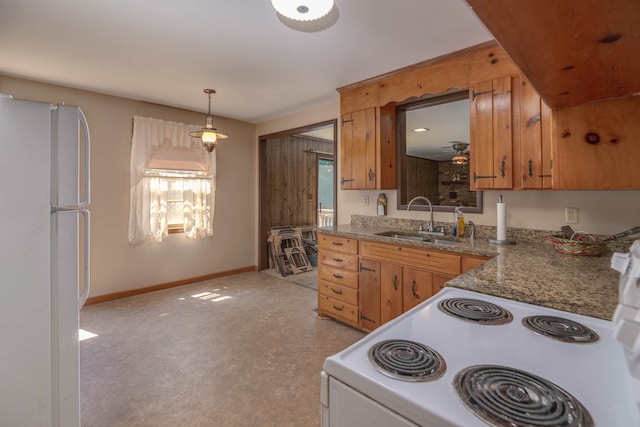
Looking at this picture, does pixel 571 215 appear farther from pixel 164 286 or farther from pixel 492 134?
pixel 164 286

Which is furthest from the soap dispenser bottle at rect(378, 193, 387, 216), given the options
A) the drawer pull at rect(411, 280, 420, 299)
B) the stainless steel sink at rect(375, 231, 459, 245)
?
the drawer pull at rect(411, 280, 420, 299)

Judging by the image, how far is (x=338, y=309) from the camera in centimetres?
306

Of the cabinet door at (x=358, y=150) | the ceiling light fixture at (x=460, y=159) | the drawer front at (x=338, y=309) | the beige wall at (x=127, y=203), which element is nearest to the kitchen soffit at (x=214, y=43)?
the beige wall at (x=127, y=203)

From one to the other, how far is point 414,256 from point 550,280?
1160 millimetres

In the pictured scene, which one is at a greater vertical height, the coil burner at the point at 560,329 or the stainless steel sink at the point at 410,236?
the stainless steel sink at the point at 410,236

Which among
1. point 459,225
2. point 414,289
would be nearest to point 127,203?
point 414,289

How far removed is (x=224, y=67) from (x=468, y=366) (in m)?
3.08

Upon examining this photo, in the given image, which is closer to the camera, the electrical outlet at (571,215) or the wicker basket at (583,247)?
the wicker basket at (583,247)

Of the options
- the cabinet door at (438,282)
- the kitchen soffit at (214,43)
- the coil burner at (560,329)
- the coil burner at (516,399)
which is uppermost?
the kitchen soffit at (214,43)

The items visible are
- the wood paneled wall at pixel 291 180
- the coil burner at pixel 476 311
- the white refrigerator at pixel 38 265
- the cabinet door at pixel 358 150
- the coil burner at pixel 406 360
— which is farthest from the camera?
the wood paneled wall at pixel 291 180

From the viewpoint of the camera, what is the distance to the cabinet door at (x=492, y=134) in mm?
2246

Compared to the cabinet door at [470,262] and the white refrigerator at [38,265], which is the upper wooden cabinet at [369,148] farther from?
the white refrigerator at [38,265]

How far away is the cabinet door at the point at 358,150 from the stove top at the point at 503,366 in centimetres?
230

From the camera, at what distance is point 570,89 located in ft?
3.37
